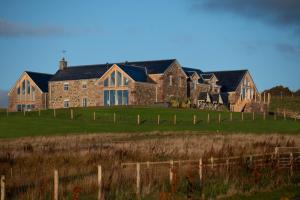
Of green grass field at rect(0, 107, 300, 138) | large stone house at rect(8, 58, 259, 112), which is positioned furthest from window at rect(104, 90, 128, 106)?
green grass field at rect(0, 107, 300, 138)

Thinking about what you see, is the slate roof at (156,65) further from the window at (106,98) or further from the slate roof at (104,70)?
the window at (106,98)

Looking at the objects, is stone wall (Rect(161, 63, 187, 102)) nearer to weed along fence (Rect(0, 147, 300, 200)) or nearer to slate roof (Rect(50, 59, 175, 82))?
slate roof (Rect(50, 59, 175, 82))

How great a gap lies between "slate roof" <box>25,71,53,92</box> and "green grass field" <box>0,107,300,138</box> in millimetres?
16994

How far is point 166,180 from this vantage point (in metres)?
21.5

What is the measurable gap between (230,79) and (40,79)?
3131 cm

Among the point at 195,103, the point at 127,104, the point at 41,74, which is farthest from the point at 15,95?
the point at 195,103

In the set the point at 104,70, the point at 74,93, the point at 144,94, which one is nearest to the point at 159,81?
the point at 144,94

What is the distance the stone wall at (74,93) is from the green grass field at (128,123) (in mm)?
9858

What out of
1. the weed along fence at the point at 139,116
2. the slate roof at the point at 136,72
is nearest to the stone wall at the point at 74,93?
the slate roof at the point at 136,72

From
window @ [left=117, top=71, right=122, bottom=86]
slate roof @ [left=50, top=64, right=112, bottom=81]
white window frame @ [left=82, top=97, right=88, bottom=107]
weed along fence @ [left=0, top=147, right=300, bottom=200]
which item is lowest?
weed along fence @ [left=0, top=147, right=300, bottom=200]

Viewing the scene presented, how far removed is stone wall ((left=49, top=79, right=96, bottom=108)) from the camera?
7794 centimetres

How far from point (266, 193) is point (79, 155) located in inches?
388

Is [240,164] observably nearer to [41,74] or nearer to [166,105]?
[166,105]

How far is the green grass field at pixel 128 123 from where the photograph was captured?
50438 mm
